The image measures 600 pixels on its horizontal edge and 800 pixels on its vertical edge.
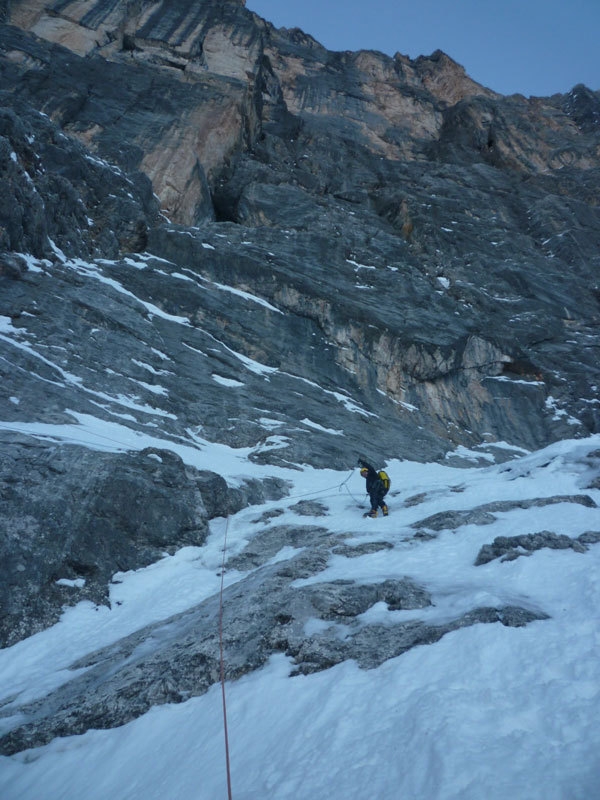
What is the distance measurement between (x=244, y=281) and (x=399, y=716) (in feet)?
119

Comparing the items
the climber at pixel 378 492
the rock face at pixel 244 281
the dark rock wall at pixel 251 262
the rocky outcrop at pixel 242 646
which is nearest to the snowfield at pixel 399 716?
the rocky outcrop at pixel 242 646

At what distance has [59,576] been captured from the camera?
1080 cm

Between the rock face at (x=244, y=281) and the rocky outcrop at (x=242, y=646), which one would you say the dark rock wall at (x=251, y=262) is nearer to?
the rock face at (x=244, y=281)

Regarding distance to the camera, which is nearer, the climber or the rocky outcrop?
the rocky outcrop

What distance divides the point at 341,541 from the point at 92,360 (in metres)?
16.8

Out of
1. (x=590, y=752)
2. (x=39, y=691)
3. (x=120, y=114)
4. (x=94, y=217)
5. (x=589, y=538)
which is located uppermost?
(x=120, y=114)

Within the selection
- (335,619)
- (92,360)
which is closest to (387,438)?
(92,360)

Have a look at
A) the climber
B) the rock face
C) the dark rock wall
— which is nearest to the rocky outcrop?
the rock face

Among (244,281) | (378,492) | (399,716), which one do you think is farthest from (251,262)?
(399,716)

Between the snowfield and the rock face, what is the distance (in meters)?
0.50

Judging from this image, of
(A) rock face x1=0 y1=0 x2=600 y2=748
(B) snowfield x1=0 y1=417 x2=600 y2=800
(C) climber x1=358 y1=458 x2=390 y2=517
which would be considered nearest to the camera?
(B) snowfield x1=0 y1=417 x2=600 y2=800

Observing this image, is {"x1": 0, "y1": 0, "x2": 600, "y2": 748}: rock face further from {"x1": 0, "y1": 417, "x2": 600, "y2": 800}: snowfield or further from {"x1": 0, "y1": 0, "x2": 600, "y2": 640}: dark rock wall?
{"x1": 0, "y1": 417, "x2": 600, "y2": 800}: snowfield

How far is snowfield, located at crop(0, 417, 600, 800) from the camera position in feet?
12.3

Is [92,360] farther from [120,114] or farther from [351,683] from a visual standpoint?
[120,114]
